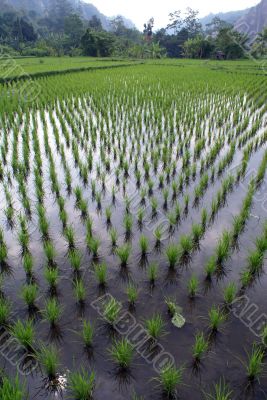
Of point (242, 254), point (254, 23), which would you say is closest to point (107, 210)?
point (242, 254)

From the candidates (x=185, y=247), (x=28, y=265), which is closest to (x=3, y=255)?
(x=28, y=265)

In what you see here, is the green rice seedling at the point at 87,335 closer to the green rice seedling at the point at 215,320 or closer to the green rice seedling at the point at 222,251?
the green rice seedling at the point at 215,320

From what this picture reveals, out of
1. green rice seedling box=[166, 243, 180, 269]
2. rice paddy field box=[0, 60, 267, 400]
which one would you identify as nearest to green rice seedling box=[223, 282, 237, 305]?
rice paddy field box=[0, 60, 267, 400]

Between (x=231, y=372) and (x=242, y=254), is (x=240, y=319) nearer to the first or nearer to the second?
(x=231, y=372)

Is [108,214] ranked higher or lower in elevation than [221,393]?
higher

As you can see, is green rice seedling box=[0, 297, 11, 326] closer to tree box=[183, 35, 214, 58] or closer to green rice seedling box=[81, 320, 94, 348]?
green rice seedling box=[81, 320, 94, 348]

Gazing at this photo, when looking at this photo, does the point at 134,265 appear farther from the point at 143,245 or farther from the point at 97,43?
the point at 97,43
